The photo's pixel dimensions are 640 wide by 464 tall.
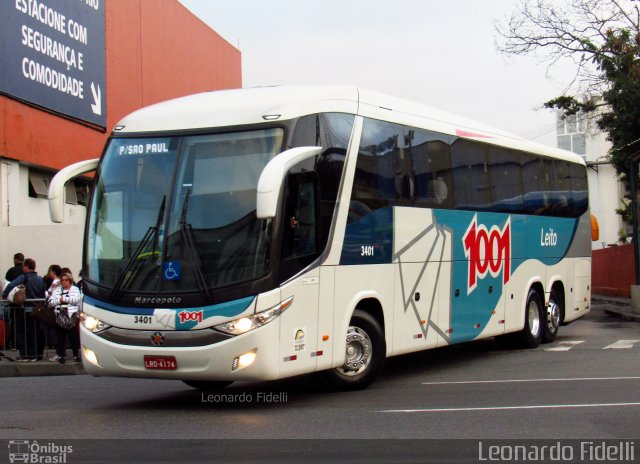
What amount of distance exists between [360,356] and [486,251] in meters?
4.04

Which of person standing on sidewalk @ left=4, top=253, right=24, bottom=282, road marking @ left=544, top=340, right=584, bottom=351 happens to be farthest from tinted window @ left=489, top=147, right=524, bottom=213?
person standing on sidewalk @ left=4, top=253, right=24, bottom=282

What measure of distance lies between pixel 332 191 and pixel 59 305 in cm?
674

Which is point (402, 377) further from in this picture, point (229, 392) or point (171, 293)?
point (171, 293)

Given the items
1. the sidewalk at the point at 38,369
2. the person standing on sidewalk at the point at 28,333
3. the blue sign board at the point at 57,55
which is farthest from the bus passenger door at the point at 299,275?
the blue sign board at the point at 57,55

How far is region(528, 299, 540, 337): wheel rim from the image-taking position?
1634cm

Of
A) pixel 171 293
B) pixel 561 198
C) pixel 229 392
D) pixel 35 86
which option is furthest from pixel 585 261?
pixel 35 86

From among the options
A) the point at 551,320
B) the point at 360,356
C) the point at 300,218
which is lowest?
the point at 551,320

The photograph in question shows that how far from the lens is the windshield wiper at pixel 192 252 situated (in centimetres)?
928

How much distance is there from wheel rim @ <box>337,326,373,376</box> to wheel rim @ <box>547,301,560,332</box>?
275 inches

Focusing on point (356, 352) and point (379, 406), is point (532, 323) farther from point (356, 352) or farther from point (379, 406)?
point (379, 406)

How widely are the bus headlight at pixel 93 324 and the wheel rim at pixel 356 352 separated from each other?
2728 mm

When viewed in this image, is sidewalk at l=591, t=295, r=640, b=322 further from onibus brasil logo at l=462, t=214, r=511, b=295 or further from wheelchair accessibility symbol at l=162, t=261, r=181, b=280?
wheelchair accessibility symbol at l=162, t=261, r=181, b=280

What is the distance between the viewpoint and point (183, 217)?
954cm
